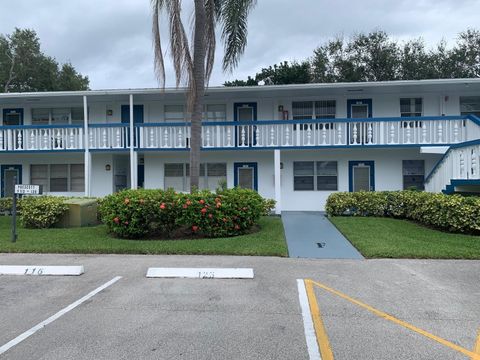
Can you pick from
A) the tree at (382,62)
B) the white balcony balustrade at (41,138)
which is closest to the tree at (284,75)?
the tree at (382,62)

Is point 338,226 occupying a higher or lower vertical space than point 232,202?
lower

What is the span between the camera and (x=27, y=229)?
12.3 metres

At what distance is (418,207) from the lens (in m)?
12.5

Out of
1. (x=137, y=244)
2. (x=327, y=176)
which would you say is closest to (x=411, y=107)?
(x=327, y=176)

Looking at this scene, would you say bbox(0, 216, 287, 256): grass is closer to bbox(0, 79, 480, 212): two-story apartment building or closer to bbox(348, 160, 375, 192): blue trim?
bbox(0, 79, 480, 212): two-story apartment building

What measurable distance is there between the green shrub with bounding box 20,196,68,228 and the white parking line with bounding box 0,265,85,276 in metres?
5.20

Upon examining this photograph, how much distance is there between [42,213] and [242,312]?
376 inches

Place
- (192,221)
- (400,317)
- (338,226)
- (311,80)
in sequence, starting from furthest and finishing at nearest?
(311,80) → (338,226) → (192,221) → (400,317)

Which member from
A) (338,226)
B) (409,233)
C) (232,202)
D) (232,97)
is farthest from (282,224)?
(232,97)

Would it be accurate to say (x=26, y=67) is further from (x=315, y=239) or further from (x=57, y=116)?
(x=315, y=239)

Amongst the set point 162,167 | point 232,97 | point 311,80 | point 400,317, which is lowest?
point 400,317

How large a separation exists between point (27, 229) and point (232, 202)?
21.4 feet

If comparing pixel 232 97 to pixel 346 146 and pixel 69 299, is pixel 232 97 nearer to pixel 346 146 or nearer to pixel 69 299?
pixel 346 146

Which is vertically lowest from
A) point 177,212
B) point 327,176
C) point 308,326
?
point 308,326
